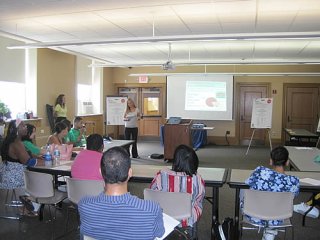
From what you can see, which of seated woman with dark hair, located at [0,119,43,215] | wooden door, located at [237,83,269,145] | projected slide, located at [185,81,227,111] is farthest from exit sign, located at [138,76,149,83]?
seated woman with dark hair, located at [0,119,43,215]

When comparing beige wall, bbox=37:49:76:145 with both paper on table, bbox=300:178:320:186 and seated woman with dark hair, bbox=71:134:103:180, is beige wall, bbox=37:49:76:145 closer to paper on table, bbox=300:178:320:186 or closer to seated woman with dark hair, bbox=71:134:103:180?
seated woman with dark hair, bbox=71:134:103:180

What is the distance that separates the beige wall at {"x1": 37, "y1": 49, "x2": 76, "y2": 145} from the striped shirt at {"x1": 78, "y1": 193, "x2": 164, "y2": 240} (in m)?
7.31

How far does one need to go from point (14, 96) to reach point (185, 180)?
21.7 feet

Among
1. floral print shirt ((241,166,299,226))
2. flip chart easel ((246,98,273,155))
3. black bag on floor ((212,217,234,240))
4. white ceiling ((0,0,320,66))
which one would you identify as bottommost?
black bag on floor ((212,217,234,240))

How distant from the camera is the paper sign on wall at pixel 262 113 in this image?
9.55 m

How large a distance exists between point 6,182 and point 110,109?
5080 mm

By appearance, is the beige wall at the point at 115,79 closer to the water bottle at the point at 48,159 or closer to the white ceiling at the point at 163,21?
the white ceiling at the point at 163,21

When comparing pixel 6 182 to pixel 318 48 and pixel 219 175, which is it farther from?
pixel 318 48

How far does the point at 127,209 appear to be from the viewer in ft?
4.97

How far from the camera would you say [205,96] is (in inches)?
441

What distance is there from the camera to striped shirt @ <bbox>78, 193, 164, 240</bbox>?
151 centimetres

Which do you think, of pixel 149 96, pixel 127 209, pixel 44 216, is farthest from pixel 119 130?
pixel 127 209

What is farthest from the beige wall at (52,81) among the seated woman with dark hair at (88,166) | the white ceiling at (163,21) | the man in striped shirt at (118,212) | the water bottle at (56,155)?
the man in striped shirt at (118,212)

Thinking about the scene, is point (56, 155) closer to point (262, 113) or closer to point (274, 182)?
point (274, 182)
